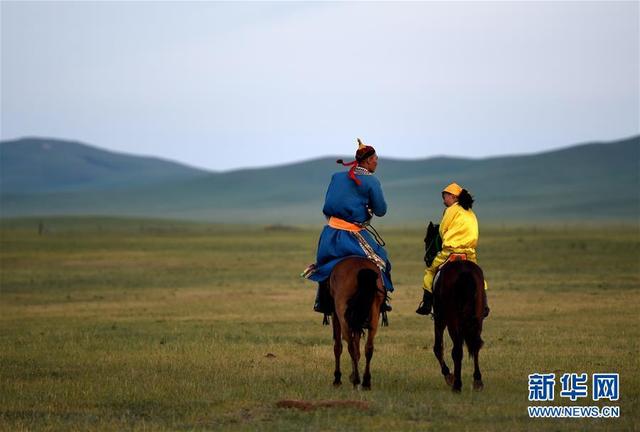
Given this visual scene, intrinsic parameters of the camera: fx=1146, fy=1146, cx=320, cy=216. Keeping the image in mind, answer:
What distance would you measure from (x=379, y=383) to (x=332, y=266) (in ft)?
4.37

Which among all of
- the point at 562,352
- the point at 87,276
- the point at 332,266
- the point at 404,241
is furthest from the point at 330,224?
the point at 404,241

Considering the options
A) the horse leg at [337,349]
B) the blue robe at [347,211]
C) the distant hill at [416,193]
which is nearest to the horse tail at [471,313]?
the blue robe at [347,211]

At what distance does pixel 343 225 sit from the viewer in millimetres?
12438

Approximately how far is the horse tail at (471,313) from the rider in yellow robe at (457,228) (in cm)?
58

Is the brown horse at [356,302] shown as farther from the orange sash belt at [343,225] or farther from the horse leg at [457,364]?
the horse leg at [457,364]

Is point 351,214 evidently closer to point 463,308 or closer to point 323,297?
point 323,297

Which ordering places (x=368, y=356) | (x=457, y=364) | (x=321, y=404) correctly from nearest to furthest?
(x=321, y=404)
(x=457, y=364)
(x=368, y=356)

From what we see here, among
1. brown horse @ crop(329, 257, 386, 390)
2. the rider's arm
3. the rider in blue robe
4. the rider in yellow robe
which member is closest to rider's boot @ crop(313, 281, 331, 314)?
the rider in blue robe

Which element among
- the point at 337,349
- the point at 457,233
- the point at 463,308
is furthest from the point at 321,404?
the point at 457,233

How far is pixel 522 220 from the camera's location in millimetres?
114250

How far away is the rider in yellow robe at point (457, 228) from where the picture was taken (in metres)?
12.0

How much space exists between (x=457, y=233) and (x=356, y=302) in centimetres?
132

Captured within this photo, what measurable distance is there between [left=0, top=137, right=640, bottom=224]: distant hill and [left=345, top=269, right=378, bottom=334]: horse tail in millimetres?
102951

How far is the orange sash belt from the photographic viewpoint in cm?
1242
